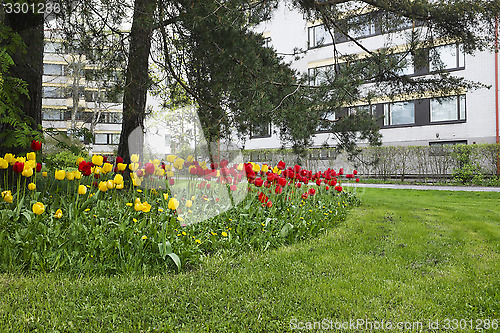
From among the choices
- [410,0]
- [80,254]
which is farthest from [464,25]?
[80,254]

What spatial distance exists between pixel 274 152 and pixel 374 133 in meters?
10.9

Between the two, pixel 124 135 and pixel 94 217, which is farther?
pixel 124 135

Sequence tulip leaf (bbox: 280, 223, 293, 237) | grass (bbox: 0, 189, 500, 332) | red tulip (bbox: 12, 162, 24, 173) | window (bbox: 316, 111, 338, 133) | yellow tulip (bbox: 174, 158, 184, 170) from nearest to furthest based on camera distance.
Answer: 1. grass (bbox: 0, 189, 500, 332)
2. red tulip (bbox: 12, 162, 24, 173)
3. tulip leaf (bbox: 280, 223, 293, 237)
4. yellow tulip (bbox: 174, 158, 184, 170)
5. window (bbox: 316, 111, 338, 133)

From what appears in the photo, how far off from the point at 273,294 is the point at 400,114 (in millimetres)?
16975

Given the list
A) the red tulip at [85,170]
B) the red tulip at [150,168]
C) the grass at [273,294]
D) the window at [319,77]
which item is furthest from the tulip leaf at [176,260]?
the window at [319,77]

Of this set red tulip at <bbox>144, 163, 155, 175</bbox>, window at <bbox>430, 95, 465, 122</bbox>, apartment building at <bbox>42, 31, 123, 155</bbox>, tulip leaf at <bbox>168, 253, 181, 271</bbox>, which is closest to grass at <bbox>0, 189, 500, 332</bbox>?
tulip leaf at <bbox>168, 253, 181, 271</bbox>

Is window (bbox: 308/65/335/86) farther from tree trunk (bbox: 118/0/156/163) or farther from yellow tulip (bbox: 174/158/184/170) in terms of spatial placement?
yellow tulip (bbox: 174/158/184/170)

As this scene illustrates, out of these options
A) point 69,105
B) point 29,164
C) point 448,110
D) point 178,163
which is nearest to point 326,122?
point 178,163

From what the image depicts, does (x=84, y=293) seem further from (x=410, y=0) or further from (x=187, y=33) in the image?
(x=410, y=0)

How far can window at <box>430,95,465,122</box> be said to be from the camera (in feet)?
49.3

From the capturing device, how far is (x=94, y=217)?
297 centimetres

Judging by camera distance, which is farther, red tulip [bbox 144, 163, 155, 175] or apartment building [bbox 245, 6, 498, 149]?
apartment building [bbox 245, 6, 498, 149]

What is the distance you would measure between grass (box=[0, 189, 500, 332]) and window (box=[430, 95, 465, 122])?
47.6 feet

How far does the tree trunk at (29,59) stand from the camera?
414 centimetres
